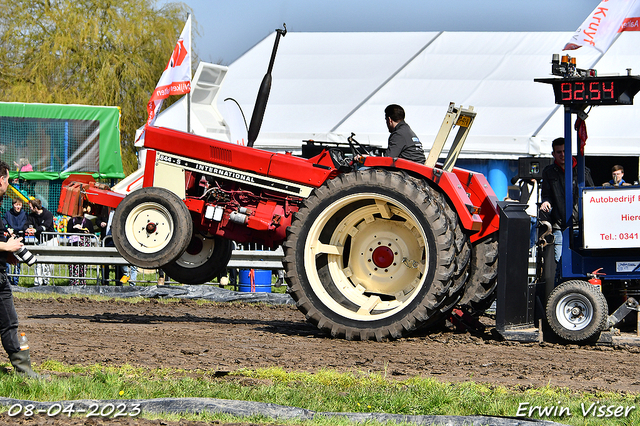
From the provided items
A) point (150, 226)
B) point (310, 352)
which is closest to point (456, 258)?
point (310, 352)

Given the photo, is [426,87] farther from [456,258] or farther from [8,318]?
[8,318]

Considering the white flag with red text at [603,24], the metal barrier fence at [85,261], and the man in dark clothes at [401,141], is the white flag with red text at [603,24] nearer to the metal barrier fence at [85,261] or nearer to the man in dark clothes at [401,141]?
the man in dark clothes at [401,141]

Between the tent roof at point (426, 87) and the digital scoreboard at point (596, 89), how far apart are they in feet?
24.7

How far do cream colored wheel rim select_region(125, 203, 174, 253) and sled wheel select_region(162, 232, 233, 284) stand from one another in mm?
639

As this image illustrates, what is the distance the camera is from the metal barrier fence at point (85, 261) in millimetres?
12875

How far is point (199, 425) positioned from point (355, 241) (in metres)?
4.15

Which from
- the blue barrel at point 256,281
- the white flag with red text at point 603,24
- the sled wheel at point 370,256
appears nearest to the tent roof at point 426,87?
the blue barrel at point 256,281

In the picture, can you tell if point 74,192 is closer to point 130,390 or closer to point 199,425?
point 130,390

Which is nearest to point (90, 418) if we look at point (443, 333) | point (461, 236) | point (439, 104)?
point (461, 236)

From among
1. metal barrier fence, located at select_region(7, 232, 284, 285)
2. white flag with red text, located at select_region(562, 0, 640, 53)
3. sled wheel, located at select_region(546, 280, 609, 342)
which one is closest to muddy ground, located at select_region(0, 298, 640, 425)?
sled wheel, located at select_region(546, 280, 609, 342)

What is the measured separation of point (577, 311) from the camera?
7.63 meters

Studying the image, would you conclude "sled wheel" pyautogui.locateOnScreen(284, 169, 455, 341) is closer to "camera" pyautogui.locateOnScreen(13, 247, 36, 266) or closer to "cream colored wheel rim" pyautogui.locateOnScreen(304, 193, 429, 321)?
"cream colored wheel rim" pyautogui.locateOnScreen(304, 193, 429, 321)

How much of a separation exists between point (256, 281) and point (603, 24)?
707 cm

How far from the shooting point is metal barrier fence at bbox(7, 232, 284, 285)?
1288cm
